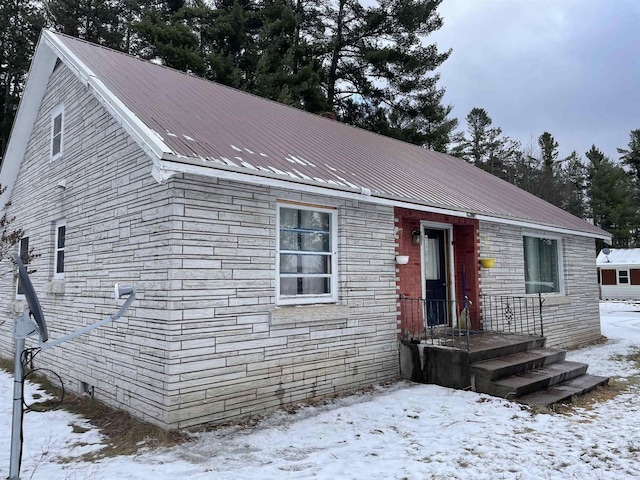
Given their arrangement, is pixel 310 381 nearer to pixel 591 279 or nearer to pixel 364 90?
pixel 591 279

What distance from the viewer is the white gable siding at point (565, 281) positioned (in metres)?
9.59

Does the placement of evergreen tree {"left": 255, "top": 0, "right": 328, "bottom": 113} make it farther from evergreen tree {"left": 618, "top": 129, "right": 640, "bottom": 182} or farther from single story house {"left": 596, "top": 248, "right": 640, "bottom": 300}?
evergreen tree {"left": 618, "top": 129, "right": 640, "bottom": 182}

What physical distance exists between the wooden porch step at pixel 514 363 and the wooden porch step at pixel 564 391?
429 millimetres

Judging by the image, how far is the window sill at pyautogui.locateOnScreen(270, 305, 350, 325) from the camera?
5.82 m

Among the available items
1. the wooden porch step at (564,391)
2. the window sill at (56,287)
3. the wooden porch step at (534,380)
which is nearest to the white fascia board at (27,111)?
the window sill at (56,287)

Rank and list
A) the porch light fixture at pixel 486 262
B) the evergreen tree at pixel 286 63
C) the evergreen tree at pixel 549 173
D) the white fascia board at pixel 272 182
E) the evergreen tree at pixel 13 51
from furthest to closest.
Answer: the evergreen tree at pixel 549 173 → the evergreen tree at pixel 13 51 → the evergreen tree at pixel 286 63 → the porch light fixture at pixel 486 262 → the white fascia board at pixel 272 182

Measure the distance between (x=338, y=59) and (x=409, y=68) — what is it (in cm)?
342

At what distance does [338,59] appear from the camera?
2203 cm

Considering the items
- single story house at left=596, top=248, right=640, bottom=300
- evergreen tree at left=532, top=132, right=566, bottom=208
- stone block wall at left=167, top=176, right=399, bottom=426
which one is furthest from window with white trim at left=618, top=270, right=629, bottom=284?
stone block wall at left=167, top=176, right=399, bottom=426

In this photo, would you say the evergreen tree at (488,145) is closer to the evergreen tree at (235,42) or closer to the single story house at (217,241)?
the evergreen tree at (235,42)

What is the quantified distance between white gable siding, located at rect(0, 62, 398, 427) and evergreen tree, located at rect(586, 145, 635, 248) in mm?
38352

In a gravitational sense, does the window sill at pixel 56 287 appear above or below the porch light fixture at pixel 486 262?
below

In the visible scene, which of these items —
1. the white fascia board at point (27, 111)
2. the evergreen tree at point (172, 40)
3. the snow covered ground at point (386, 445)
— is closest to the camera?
the snow covered ground at point (386, 445)

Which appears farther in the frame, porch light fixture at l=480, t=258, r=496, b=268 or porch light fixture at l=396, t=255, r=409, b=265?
porch light fixture at l=480, t=258, r=496, b=268
